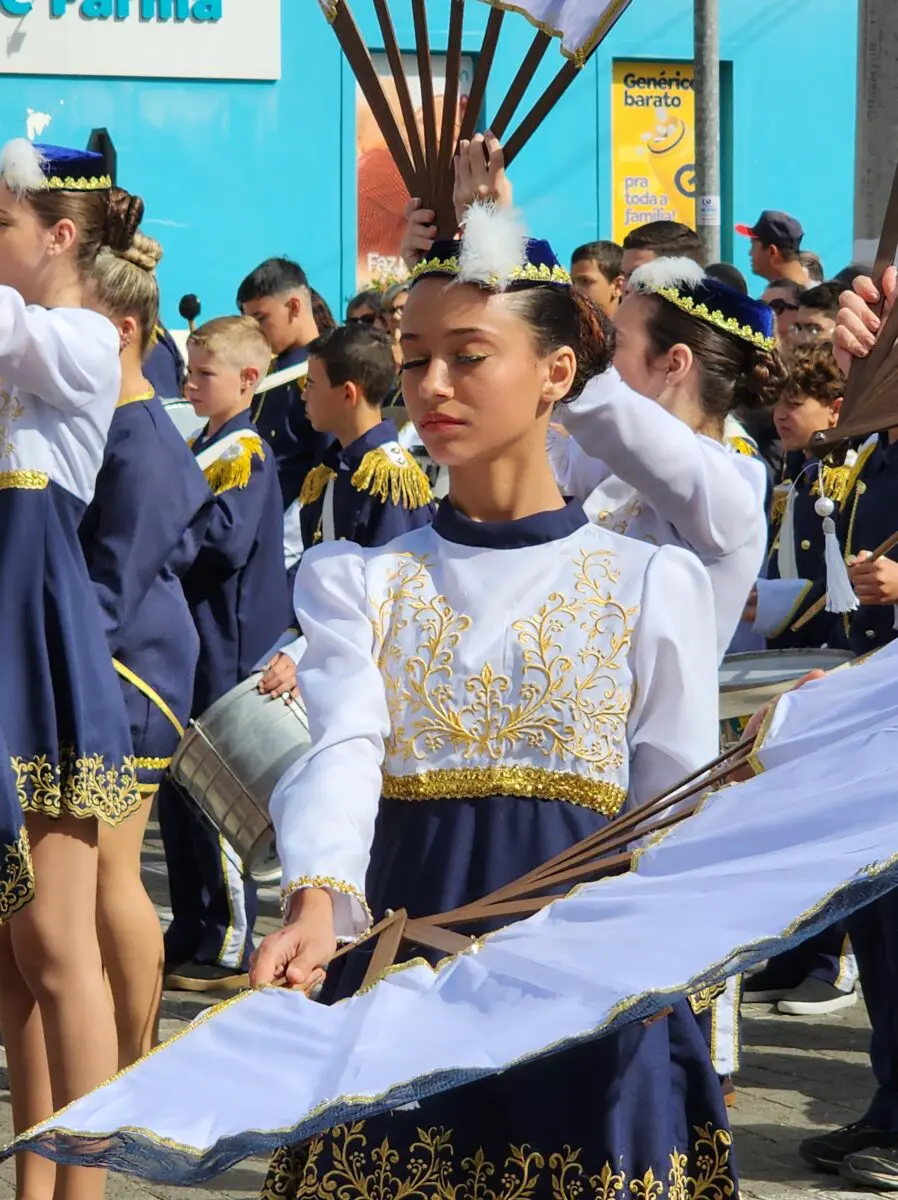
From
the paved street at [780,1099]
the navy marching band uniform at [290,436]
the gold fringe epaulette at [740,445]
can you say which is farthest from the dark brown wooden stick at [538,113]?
the navy marching band uniform at [290,436]

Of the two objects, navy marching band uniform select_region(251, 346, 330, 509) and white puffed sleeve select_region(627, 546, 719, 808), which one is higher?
navy marching band uniform select_region(251, 346, 330, 509)

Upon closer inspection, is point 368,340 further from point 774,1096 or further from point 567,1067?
point 567,1067

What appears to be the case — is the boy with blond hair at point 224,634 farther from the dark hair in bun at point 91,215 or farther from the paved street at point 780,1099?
the dark hair in bun at point 91,215

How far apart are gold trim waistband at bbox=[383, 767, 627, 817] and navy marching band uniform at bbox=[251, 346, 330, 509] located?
5.44 metres

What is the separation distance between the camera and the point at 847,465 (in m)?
5.48

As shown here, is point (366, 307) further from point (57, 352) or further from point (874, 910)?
point (57, 352)

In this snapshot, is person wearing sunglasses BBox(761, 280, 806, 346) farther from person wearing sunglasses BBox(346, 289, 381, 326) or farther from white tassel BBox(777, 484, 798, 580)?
person wearing sunglasses BBox(346, 289, 381, 326)

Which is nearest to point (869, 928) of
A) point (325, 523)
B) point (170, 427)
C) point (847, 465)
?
point (847, 465)

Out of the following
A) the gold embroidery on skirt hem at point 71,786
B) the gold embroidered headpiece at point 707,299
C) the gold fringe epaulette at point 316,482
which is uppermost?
the gold embroidered headpiece at point 707,299

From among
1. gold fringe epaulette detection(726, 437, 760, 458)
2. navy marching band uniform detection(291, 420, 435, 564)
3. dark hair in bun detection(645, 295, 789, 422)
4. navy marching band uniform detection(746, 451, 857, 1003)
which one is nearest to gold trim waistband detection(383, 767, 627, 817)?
dark hair in bun detection(645, 295, 789, 422)

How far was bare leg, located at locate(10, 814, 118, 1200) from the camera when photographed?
3582 millimetres

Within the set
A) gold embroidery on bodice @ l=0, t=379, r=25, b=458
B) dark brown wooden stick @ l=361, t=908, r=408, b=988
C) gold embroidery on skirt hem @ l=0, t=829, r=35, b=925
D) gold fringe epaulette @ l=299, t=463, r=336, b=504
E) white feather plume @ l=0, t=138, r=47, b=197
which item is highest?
white feather plume @ l=0, t=138, r=47, b=197

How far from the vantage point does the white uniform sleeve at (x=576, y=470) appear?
4.42 m

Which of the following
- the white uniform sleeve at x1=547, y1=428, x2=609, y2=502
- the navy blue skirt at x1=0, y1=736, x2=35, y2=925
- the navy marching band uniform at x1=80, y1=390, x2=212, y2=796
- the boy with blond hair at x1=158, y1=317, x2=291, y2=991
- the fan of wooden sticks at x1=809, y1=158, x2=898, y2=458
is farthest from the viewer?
the boy with blond hair at x1=158, y1=317, x2=291, y2=991
